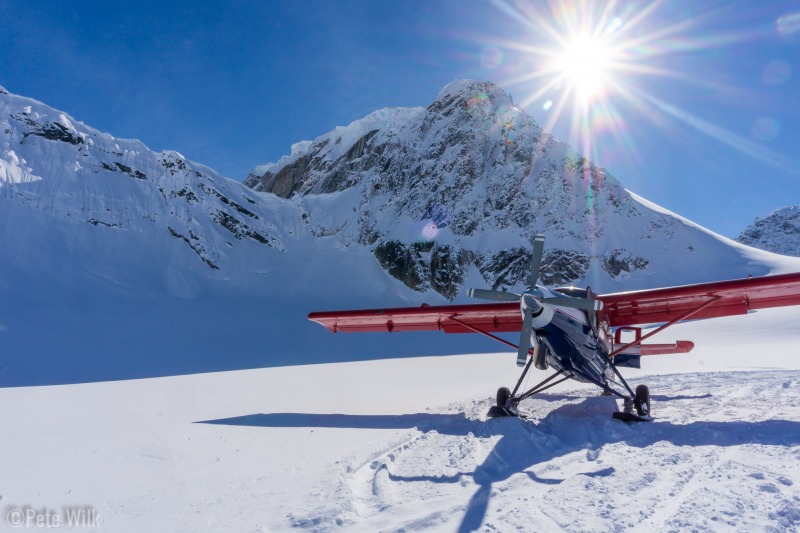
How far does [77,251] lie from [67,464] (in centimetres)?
4123

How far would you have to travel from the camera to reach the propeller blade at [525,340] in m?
6.57

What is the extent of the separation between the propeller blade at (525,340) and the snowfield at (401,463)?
106 cm

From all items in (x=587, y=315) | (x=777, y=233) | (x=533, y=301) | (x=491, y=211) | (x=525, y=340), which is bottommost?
(x=525, y=340)

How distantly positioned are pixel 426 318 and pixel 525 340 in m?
5.07

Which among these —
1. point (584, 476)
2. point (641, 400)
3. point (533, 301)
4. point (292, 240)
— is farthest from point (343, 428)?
point (292, 240)

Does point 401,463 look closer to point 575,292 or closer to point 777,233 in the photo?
point 575,292

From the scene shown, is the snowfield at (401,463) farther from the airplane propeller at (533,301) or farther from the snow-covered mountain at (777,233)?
the snow-covered mountain at (777,233)

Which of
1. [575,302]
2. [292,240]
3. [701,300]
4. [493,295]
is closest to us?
[575,302]

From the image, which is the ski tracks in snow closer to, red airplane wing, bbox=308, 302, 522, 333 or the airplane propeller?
the airplane propeller

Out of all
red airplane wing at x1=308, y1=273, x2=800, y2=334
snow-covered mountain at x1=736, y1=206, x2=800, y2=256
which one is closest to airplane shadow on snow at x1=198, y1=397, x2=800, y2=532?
red airplane wing at x1=308, y1=273, x2=800, y2=334

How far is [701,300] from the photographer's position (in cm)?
938

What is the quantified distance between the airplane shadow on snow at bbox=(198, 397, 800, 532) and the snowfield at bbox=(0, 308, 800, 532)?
0.03 metres

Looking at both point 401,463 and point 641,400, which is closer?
point 401,463

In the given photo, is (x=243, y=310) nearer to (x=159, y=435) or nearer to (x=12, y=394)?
(x=12, y=394)
